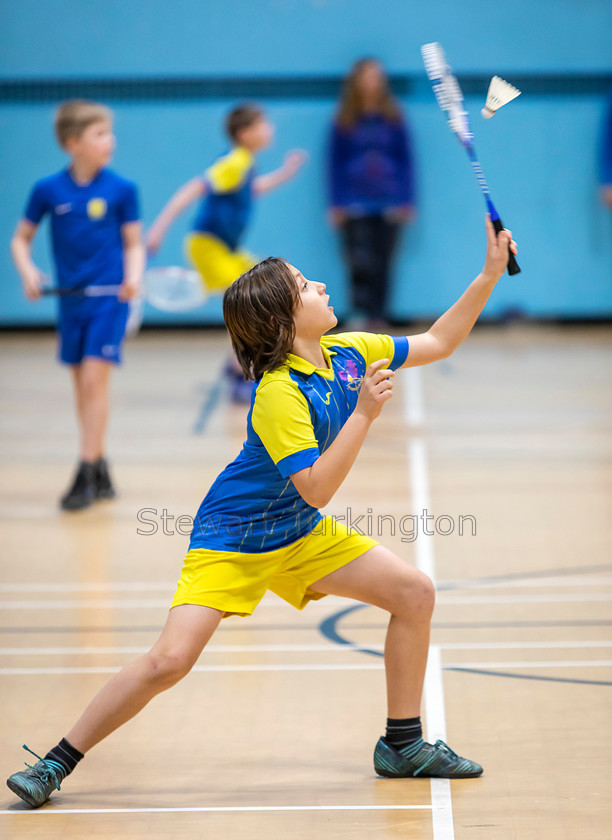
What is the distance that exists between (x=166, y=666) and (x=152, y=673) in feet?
0.15

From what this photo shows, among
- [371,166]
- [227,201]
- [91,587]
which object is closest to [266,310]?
[91,587]

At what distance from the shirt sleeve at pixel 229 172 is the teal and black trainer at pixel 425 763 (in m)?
5.90

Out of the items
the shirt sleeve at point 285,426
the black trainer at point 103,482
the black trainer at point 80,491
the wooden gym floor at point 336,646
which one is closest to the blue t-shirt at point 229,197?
the wooden gym floor at point 336,646

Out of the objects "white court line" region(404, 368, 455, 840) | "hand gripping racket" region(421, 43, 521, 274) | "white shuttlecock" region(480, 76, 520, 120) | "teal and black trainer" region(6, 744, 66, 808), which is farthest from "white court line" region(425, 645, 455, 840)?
"white shuttlecock" region(480, 76, 520, 120)

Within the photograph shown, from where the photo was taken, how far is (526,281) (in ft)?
38.4

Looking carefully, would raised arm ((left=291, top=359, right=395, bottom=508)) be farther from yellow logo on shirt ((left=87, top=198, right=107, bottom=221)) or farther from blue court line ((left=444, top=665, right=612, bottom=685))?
yellow logo on shirt ((left=87, top=198, right=107, bottom=221))

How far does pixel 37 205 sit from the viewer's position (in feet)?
20.4

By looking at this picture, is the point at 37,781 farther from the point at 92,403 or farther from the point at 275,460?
the point at 92,403

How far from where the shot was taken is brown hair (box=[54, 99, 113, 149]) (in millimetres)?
5980

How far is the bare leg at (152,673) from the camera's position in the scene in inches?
114

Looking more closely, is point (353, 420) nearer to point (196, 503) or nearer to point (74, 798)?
point (74, 798)

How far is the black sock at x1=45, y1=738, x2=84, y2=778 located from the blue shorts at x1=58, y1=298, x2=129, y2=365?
11.0 feet

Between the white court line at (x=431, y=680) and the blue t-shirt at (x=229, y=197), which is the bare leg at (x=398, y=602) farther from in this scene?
the blue t-shirt at (x=229, y=197)

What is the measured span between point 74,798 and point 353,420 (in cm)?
129
